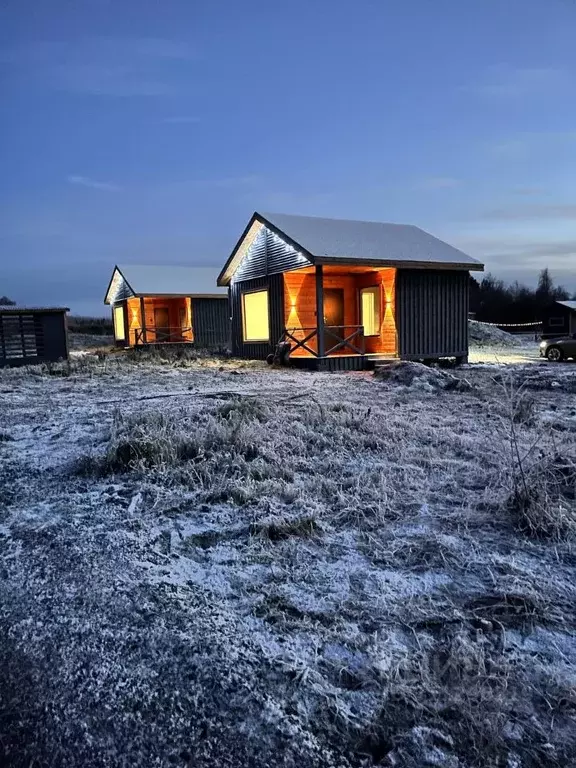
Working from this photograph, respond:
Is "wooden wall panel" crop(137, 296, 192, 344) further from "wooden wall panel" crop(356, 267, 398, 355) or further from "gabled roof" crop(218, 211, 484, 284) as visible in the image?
"wooden wall panel" crop(356, 267, 398, 355)

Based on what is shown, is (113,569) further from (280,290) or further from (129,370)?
(280,290)

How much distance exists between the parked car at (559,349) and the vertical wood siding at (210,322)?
15746 millimetres

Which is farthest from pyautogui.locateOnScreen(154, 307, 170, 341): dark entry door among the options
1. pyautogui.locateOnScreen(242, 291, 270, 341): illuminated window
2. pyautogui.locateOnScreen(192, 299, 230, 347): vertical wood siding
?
pyautogui.locateOnScreen(242, 291, 270, 341): illuminated window

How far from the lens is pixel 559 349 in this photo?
1566cm

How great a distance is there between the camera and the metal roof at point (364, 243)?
13.1 m

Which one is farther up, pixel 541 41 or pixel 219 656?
pixel 541 41

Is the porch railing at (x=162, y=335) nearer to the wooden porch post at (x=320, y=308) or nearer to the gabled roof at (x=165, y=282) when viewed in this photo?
the gabled roof at (x=165, y=282)

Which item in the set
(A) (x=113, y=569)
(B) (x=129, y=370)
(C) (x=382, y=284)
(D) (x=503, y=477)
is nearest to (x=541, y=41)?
(C) (x=382, y=284)

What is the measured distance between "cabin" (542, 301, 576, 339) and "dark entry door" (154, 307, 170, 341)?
2628 centimetres

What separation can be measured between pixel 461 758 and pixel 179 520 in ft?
7.42

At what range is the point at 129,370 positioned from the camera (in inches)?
547

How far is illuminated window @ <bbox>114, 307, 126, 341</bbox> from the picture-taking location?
2894 cm

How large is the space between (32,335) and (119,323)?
11.9m

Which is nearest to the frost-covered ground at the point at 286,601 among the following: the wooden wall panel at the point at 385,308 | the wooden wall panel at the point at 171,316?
the wooden wall panel at the point at 385,308
